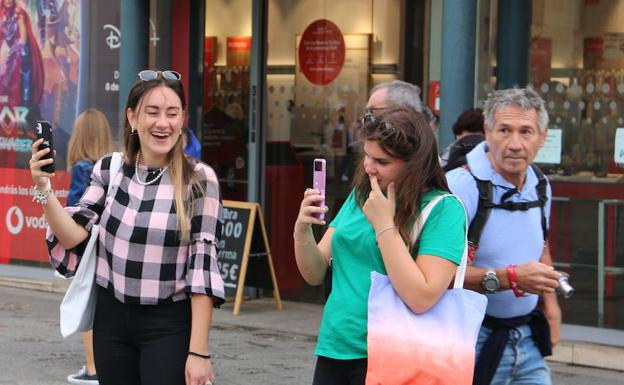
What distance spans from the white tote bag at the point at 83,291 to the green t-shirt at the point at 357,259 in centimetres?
99

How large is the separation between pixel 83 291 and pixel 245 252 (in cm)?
557

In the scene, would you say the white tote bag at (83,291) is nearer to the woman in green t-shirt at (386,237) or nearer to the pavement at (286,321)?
the woman in green t-shirt at (386,237)

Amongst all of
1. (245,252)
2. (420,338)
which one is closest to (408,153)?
(420,338)

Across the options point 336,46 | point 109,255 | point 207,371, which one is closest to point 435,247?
point 207,371

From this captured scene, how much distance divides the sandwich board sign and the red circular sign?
1398 mm

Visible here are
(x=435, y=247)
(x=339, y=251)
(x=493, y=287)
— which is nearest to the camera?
(x=435, y=247)

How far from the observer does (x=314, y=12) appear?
1022cm

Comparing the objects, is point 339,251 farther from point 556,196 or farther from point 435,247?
point 556,196

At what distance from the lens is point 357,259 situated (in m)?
3.45

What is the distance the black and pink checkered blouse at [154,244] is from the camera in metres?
3.91

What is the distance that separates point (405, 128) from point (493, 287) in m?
0.78

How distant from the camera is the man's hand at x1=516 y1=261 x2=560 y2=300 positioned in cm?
371

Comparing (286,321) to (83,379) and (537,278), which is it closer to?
(83,379)

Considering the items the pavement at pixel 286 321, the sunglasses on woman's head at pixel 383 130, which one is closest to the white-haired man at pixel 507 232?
the sunglasses on woman's head at pixel 383 130
